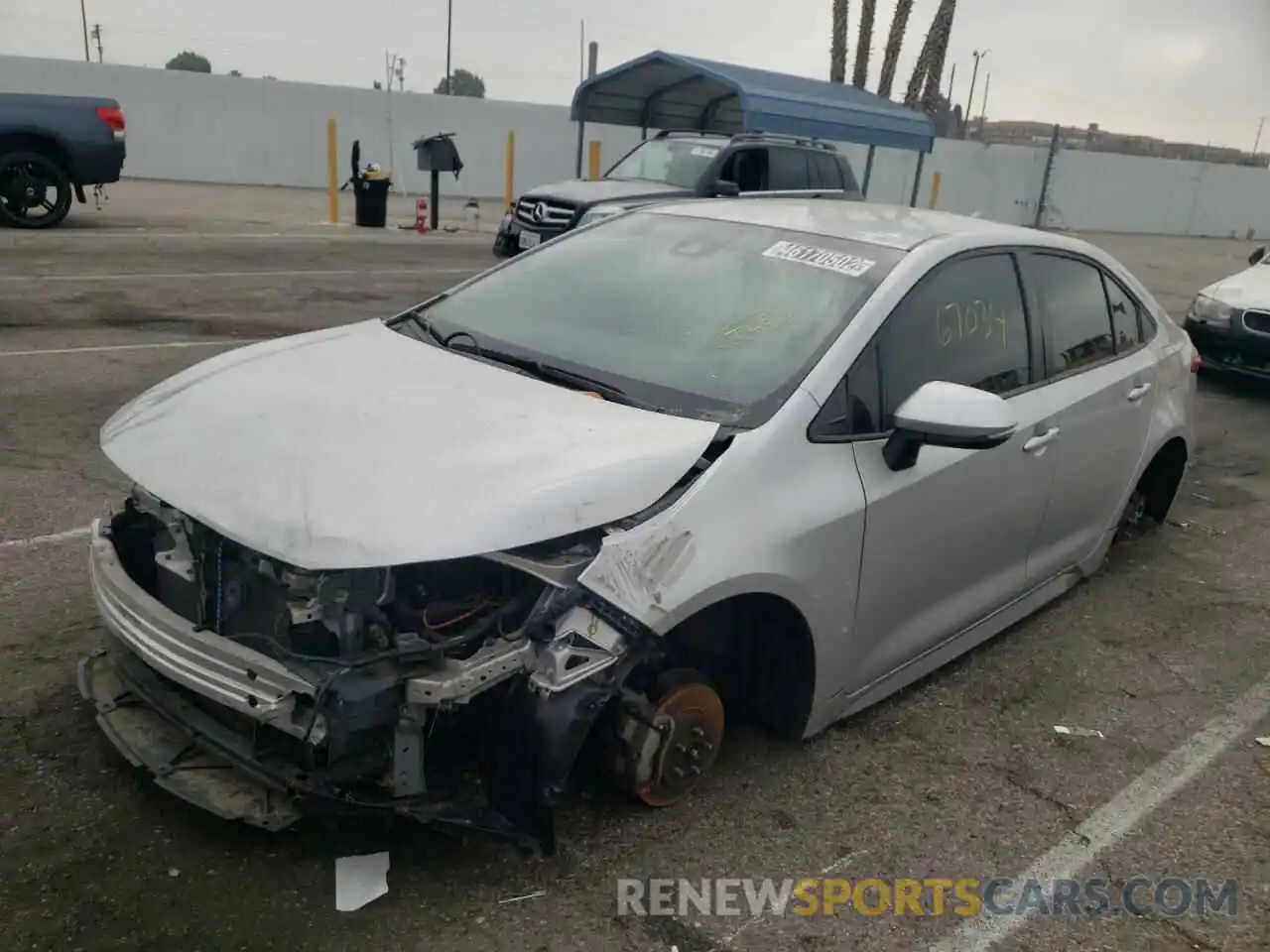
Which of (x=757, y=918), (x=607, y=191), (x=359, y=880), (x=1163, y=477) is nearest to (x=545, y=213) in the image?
(x=607, y=191)

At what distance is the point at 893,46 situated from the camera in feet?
89.9

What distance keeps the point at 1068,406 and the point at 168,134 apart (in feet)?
81.5

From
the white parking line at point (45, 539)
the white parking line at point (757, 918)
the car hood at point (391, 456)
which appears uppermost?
the car hood at point (391, 456)

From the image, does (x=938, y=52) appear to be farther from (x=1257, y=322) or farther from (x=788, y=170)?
(x=1257, y=322)

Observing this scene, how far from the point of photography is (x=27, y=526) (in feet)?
15.3

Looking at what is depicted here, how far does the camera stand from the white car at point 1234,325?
9.19 meters

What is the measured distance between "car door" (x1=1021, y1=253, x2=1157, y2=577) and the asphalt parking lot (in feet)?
1.62

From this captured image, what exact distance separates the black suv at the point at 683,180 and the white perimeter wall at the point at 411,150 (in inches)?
540

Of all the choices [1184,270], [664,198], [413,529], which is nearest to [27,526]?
[413,529]

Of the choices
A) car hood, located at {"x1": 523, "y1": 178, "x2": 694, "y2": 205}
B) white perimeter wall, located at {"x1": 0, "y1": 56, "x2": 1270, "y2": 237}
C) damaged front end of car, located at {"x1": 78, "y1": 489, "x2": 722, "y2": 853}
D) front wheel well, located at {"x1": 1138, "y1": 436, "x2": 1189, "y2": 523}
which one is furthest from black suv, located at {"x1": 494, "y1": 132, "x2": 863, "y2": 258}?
white perimeter wall, located at {"x1": 0, "y1": 56, "x2": 1270, "y2": 237}

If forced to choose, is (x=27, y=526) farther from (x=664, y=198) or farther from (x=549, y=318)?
(x=664, y=198)

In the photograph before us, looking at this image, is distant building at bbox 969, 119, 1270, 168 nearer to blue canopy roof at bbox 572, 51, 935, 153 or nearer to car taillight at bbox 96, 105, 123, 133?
blue canopy roof at bbox 572, 51, 935, 153

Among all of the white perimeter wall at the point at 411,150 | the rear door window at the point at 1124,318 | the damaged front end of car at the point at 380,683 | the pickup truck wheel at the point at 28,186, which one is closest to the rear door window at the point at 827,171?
the pickup truck wheel at the point at 28,186

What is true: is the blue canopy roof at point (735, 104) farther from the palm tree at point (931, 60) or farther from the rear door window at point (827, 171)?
the palm tree at point (931, 60)
